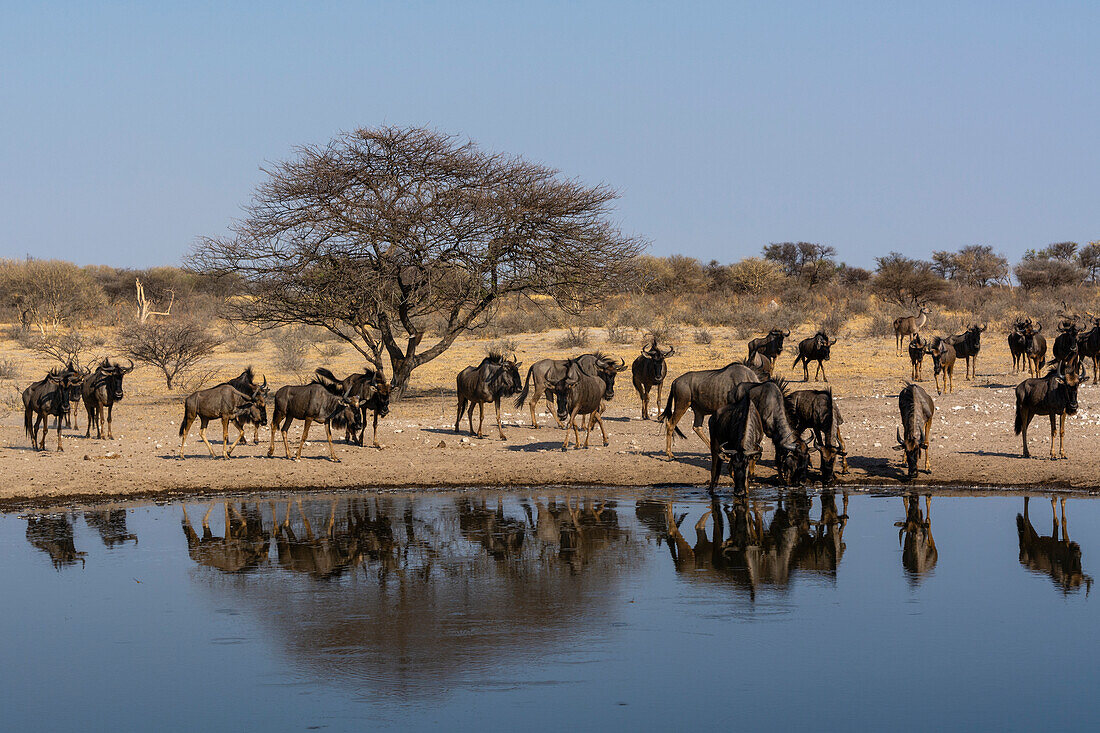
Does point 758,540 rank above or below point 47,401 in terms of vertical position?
below

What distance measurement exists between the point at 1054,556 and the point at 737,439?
4.11 meters

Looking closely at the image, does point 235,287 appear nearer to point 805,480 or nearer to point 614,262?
point 614,262

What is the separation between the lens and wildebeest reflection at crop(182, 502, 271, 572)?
10.7 m

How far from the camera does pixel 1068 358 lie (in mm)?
22578

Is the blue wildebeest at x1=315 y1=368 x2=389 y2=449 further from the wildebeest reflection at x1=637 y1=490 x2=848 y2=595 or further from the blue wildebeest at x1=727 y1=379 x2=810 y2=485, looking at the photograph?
the blue wildebeest at x1=727 y1=379 x2=810 y2=485

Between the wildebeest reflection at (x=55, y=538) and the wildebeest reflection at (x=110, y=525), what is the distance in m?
0.26

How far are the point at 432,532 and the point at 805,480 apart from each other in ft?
16.4

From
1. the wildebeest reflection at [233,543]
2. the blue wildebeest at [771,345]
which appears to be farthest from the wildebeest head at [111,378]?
the blue wildebeest at [771,345]

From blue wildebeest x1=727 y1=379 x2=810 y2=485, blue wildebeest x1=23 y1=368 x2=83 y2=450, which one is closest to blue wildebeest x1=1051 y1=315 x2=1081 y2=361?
blue wildebeest x1=727 y1=379 x2=810 y2=485

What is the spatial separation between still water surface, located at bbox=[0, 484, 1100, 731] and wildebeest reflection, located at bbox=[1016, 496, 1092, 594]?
1.6 inches

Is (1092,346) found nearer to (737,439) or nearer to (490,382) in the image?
(490,382)

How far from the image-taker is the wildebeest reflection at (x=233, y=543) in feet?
35.0

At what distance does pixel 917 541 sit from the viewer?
11180 mm

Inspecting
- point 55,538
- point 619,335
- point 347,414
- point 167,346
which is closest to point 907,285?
point 619,335
